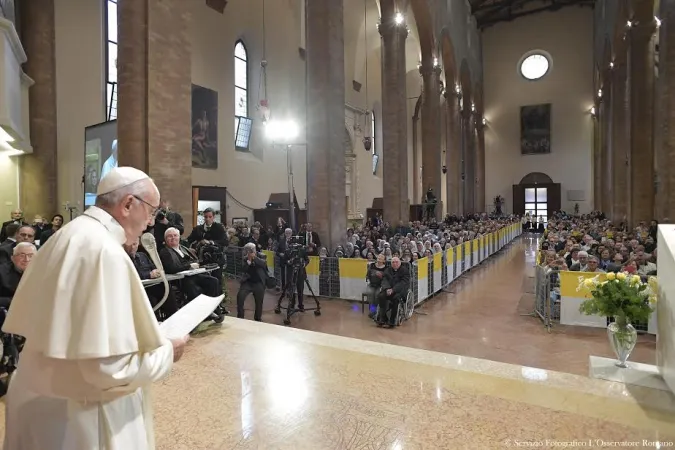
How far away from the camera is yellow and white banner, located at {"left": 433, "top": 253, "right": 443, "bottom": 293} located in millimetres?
10047

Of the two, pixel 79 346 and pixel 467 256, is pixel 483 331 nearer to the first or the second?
pixel 467 256

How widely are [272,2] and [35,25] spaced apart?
31.2ft

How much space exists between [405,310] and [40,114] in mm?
11508

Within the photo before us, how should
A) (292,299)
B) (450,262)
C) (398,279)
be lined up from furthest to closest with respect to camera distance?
(450,262), (292,299), (398,279)

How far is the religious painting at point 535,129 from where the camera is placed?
1369 inches

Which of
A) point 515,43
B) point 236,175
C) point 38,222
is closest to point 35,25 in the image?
point 38,222

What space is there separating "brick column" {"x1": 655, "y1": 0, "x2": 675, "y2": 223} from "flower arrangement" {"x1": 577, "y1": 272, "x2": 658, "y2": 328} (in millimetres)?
10910

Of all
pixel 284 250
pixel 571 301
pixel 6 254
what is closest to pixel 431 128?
pixel 284 250

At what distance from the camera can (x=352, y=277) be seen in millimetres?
9281

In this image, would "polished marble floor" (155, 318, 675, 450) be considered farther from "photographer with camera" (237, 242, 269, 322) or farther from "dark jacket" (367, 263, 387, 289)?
"dark jacket" (367, 263, 387, 289)

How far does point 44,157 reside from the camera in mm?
12297

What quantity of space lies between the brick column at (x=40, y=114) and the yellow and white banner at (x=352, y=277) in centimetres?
887

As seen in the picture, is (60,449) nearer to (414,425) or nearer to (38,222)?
(414,425)

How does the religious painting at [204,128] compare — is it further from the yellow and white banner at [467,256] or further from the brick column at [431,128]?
the brick column at [431,128]
